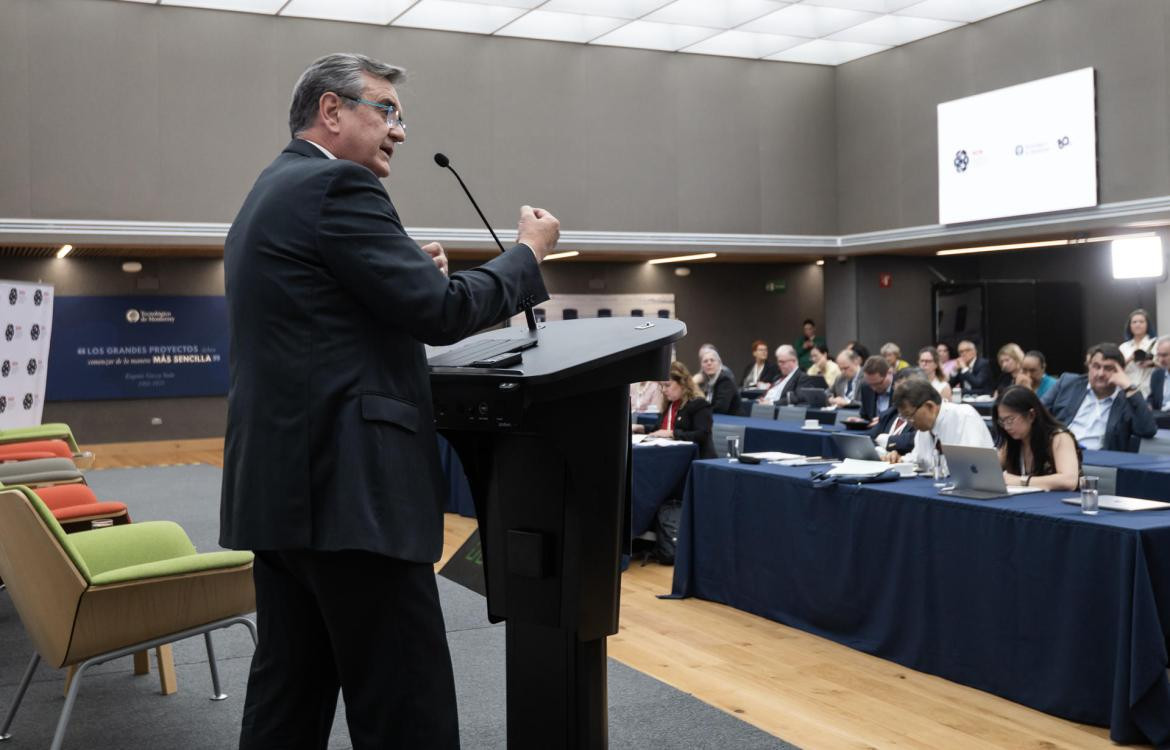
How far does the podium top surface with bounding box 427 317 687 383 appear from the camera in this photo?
1.75m

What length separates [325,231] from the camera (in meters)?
1.71

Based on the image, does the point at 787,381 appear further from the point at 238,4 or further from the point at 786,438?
the point at 238,4

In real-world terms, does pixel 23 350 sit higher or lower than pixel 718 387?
higher

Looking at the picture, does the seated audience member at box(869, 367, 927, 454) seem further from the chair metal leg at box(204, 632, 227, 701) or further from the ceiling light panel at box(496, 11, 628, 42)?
the ceiling light panel at box(496, 11, 628, 42)

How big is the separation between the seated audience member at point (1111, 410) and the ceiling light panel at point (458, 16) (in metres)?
7.77

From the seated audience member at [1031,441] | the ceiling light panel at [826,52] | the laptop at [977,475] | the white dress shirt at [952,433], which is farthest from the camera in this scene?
the ceiling light panel at [826,52]

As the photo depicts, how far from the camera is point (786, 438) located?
8508 millimetres

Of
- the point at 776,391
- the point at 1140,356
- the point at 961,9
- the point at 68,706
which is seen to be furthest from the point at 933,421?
the point at 961,9

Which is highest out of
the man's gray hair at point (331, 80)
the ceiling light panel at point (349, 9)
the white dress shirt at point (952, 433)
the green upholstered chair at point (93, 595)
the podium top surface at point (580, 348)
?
the ceiling light panel at point (349, 9)

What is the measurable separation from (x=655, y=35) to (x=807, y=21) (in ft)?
6.16

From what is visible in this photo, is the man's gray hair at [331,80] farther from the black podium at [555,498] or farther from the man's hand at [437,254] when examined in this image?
the black podium at [555,498]

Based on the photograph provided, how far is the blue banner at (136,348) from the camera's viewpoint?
13781mm

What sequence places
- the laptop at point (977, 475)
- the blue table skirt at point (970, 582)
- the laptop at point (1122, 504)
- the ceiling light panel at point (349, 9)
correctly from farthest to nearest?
1. the ceiling light panel at point (349, 9)
2. the laptop at point (977, 475)
3. the laptop at point (1122, 504)
4. the blue table skirt at point (970, 582)

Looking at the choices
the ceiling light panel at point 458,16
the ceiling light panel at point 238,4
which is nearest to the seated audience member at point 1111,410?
the ceiling light panel at point 458,16
